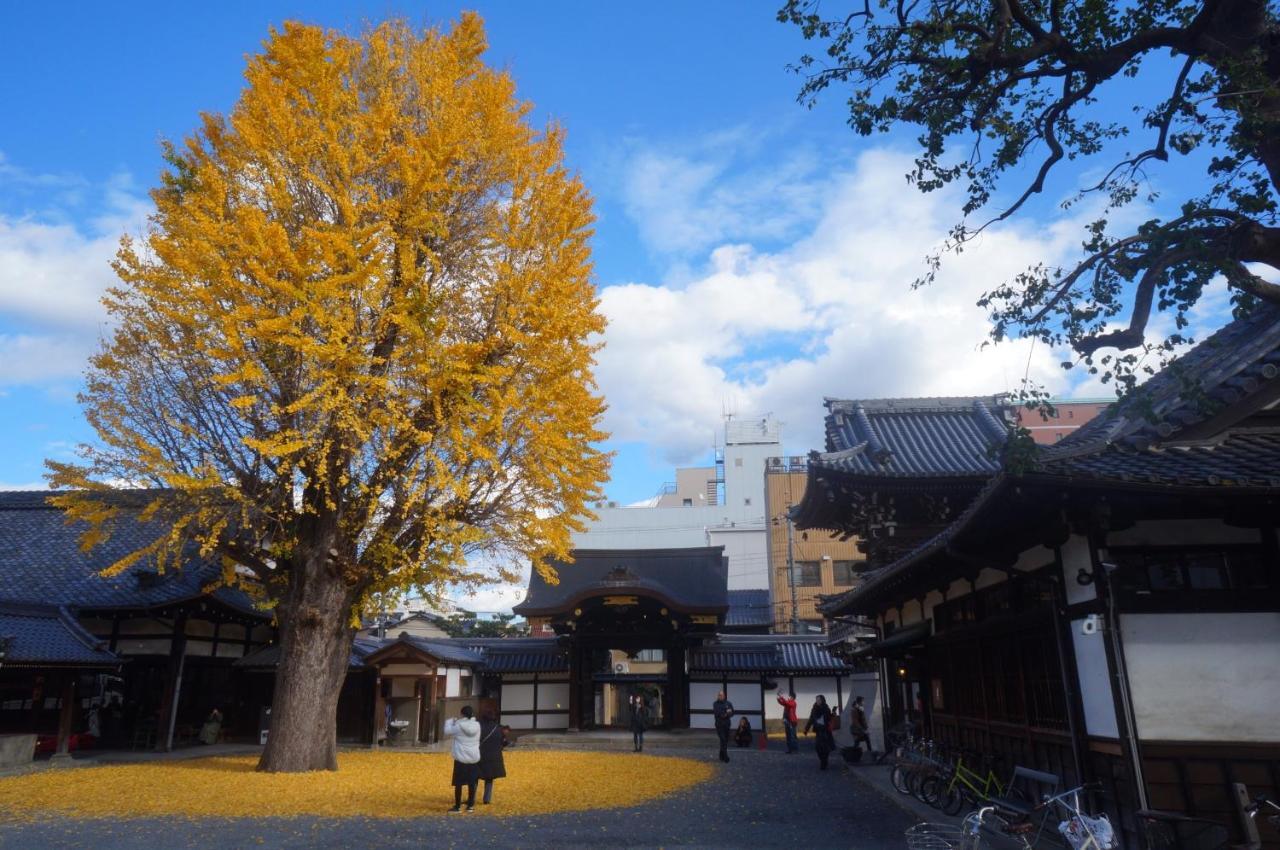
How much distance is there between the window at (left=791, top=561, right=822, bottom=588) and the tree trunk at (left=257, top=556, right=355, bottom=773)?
32922 millimetres

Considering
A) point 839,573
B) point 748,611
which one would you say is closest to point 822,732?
point 748,611

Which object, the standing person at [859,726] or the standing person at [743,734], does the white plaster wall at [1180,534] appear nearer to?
the standing person at [859,726]

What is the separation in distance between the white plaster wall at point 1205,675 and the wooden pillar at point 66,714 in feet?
65.2

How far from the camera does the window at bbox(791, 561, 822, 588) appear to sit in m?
43.4

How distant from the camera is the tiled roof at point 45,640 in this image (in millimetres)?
15227

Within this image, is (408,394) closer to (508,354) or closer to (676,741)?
(508,354)

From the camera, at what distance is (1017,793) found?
9508mm

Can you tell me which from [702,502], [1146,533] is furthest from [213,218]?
[702,502]

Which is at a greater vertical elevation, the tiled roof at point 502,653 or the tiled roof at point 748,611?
the tiled roof at point 748,611

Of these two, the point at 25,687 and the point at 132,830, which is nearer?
the point at 132,830

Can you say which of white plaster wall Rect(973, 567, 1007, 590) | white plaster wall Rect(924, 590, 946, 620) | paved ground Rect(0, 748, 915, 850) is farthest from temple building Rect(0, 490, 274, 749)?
white plaster wall Rect(973, 567, 1007, 590)

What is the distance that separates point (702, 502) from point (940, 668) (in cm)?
A: 5295

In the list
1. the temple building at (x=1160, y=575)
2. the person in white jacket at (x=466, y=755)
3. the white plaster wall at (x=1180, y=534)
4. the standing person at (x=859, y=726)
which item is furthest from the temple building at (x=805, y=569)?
the white plaster wall at (x=1180, y=534)

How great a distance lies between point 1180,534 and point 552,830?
766 cm
